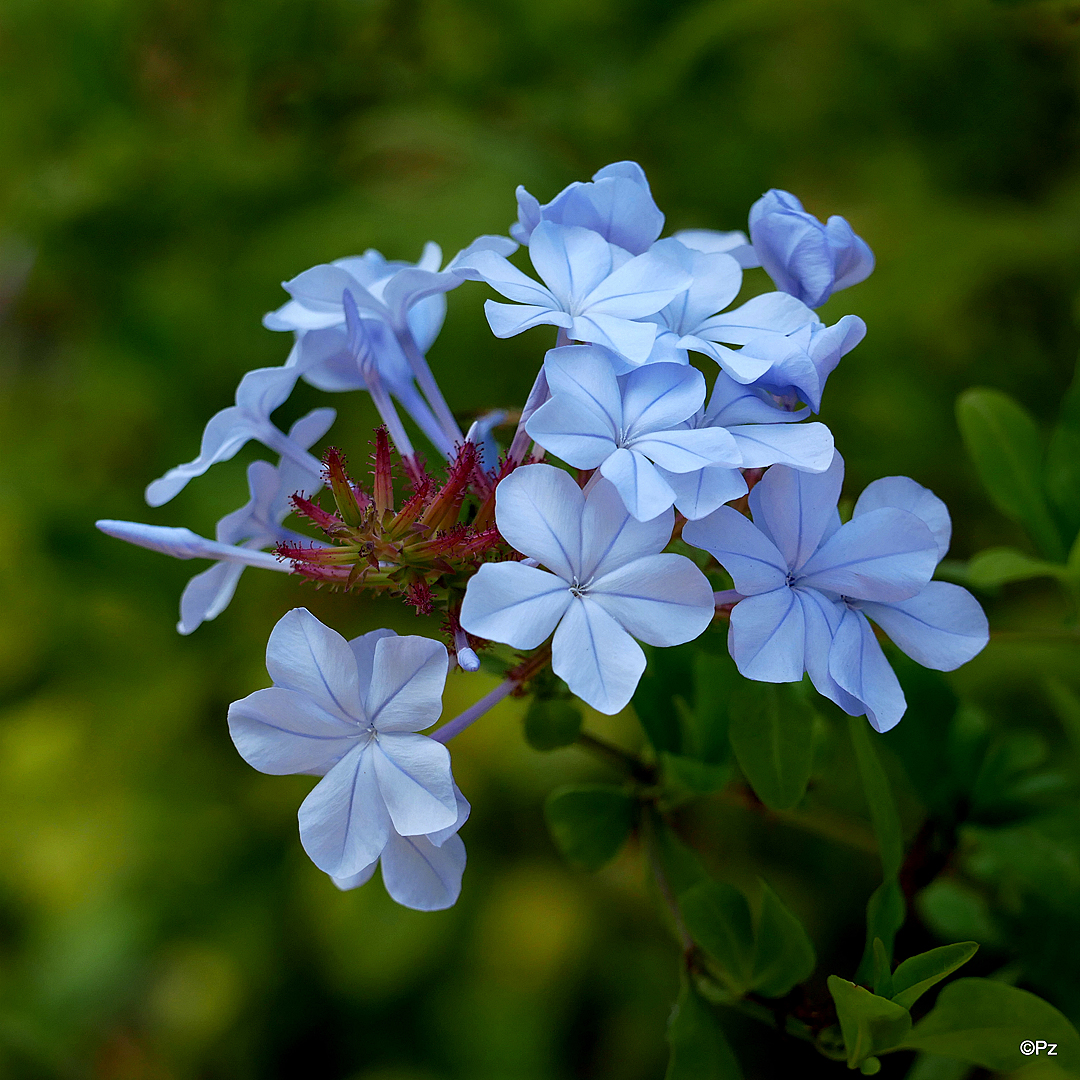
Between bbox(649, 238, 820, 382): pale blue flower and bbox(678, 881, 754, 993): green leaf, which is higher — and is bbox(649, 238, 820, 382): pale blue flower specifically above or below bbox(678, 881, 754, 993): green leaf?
above

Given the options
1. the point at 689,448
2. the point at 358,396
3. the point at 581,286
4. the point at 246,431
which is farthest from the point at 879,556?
the point at 358,396

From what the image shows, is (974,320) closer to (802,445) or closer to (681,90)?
(681,90)

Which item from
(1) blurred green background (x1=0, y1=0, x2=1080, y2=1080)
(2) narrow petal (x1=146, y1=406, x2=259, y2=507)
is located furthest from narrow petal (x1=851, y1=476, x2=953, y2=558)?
(1) blurred green background (x1=0, y1=0, x2=1080, y2=1080)

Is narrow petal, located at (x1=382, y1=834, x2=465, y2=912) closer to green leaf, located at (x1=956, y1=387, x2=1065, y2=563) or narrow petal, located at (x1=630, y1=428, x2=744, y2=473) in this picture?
narrow petal, located at (x1=630, y1=428, x2=744, y2=473)

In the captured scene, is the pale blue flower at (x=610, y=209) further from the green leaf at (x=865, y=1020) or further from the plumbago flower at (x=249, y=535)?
the green leaf at (x=865, y=1020)

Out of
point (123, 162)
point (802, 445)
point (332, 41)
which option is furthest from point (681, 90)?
point (802, 445)

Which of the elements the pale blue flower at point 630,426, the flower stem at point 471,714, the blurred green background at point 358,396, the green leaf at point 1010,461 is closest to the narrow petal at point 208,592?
the flower stem at point 471,714

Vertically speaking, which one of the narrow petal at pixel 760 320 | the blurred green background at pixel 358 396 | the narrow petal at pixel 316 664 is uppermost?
the narrow petal at pixel 760 320
